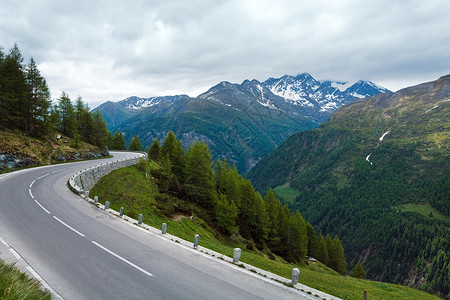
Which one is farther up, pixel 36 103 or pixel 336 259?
pixel 36 103

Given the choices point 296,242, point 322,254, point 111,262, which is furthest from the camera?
point 322,254

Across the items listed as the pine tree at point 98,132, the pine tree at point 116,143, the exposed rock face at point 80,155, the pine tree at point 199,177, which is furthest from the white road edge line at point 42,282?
the pine tree at point 116,143

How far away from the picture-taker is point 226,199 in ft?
143

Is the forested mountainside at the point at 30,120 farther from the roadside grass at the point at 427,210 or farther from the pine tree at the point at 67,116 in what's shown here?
the roadside grass at the point at 427,210

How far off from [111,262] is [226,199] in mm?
30763

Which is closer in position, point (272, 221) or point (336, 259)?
point (272, 221)

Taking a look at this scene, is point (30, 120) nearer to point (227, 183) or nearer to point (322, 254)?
point (227, 183)

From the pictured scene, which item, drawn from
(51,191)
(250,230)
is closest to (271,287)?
(51,191)

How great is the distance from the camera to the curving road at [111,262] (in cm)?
1152

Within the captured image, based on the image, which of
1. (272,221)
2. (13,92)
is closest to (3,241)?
(13,92)

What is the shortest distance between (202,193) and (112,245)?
2799cm

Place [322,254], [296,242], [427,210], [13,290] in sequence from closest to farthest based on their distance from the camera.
→ [13,290] → [296,242] → [322,254] → [427,210]

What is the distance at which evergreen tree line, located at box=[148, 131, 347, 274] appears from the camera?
137 ft

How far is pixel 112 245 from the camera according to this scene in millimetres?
16141
